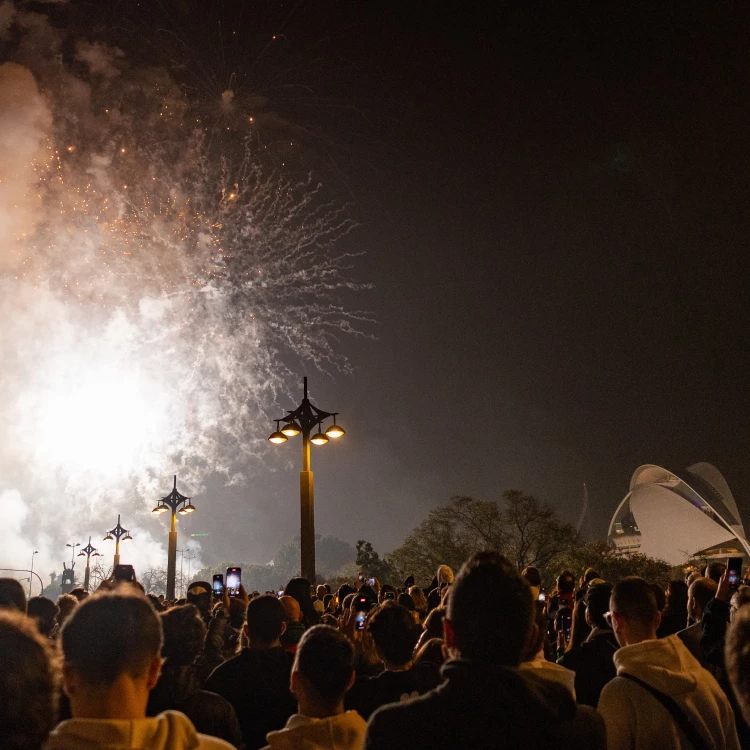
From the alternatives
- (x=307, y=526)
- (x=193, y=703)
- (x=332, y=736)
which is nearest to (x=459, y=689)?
(x=332, y=736)

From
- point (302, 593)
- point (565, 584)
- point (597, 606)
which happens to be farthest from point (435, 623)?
point (565, 584)

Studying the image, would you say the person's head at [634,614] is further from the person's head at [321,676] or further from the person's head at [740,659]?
the person's head at [740,659]

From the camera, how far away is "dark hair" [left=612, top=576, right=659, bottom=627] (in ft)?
13.4

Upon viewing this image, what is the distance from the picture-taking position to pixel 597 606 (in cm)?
579

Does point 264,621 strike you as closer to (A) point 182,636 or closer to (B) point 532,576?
(A) point 182,636

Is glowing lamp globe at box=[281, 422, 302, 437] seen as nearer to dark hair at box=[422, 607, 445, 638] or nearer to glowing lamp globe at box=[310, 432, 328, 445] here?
glowing lamp globe at box=[310, 432, 328, 445]

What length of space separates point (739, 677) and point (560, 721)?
59 cm

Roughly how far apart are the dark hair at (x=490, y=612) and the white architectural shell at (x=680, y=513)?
70384 mm

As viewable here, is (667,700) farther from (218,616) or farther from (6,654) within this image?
(218,616)

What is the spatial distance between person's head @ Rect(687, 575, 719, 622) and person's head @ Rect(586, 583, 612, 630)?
1.46 m

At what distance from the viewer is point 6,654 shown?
2.11m

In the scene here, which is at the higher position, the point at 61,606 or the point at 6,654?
the point at 6,654

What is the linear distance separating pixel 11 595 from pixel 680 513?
257ft

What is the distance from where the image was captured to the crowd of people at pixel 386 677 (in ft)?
7.09
